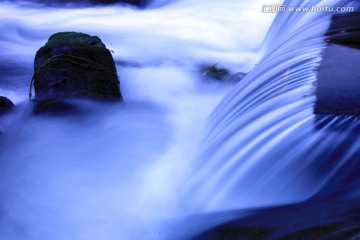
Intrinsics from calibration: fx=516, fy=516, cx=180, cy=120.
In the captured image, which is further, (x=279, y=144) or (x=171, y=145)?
(x=171, y=145)

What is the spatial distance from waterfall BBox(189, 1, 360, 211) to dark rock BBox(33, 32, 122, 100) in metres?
1.12

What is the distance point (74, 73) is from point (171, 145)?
43.6 inches

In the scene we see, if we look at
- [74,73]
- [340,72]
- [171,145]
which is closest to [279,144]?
[340,72]

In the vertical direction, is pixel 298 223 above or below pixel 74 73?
below

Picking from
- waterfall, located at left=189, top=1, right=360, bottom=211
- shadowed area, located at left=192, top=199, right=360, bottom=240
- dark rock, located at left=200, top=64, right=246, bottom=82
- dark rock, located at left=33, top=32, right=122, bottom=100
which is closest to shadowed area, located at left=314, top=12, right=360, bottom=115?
waterfall, located at left=189, top=1, right=360, bottom=211

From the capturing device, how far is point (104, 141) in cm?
426

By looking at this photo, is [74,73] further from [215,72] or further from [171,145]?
[215,72]

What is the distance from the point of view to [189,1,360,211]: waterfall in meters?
2.68

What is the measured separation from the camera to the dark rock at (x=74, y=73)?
454cm

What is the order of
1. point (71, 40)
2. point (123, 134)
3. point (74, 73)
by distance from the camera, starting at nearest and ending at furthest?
point (123, 134)
point (74, 73)
point (71, 40)

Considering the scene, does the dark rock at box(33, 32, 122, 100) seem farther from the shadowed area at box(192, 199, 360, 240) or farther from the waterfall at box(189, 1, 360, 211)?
the shadowed area at box(192, 199, 360, 240)

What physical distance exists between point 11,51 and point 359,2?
395 cm

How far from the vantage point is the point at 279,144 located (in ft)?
9.75

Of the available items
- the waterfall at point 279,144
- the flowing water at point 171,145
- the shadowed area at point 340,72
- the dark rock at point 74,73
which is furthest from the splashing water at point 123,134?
the shadowed area at point 340,72
